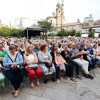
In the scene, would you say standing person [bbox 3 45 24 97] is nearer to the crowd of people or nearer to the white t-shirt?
the crowd of people

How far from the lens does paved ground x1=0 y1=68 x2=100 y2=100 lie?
2.64 meters

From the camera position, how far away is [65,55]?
418 cm

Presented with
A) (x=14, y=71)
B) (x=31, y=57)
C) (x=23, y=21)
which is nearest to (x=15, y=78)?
(x=14, y=71)

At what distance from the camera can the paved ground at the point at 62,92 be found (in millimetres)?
2641

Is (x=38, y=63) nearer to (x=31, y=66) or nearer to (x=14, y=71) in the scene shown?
(x=31, y=66)

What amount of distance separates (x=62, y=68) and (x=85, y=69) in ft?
3.55

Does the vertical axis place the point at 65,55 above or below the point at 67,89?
above

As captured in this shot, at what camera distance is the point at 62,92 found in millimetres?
2887

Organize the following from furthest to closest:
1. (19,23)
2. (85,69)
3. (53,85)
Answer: (19,23), (85,69), (53,85)

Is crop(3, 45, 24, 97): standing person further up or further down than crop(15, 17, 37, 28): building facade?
further down

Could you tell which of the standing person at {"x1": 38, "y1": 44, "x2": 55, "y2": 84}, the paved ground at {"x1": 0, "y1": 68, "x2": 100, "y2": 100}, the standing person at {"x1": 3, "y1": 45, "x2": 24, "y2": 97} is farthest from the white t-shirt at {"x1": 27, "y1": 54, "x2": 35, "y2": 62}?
the paved ground at {"x1": 0, "y1": 68, "x2": 100, "y2": 100}

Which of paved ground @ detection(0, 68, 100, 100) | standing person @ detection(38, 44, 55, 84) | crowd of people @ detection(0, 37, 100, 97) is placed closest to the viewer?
paved ground @ detection(0, 68, 100, 100)

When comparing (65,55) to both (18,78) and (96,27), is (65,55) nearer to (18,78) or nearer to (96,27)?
(18,78)

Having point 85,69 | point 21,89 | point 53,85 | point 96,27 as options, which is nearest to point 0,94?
point 21,89
